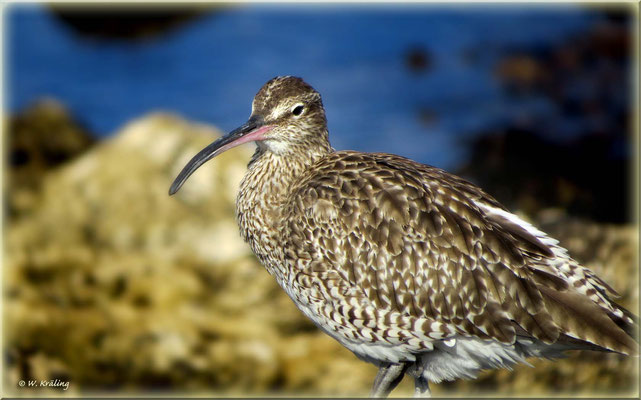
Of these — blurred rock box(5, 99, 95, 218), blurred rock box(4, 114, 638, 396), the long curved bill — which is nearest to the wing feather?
→ the long curved bill

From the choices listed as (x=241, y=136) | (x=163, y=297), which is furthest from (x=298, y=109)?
(x=163, y=297)

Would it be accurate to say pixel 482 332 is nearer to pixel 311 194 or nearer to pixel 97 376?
pixel 311 194

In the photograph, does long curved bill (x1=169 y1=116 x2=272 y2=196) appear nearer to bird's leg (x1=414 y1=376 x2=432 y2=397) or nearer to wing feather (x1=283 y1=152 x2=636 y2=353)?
wing feather (x1=283 y1=152 x2=636 y2=353)

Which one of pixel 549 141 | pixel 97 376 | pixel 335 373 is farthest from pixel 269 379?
pixel 549 141

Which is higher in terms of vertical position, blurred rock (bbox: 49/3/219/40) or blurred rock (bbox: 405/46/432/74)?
blurred rock (bbox: 49/3/219/40)

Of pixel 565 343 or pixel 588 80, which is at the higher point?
pixel 588 80

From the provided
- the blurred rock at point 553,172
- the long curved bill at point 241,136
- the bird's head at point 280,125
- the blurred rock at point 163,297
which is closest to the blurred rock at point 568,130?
the blurred rock at point 553,172

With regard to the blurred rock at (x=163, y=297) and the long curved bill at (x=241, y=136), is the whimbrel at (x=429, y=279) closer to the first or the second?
the long curved bill at (x=241, y=136)
